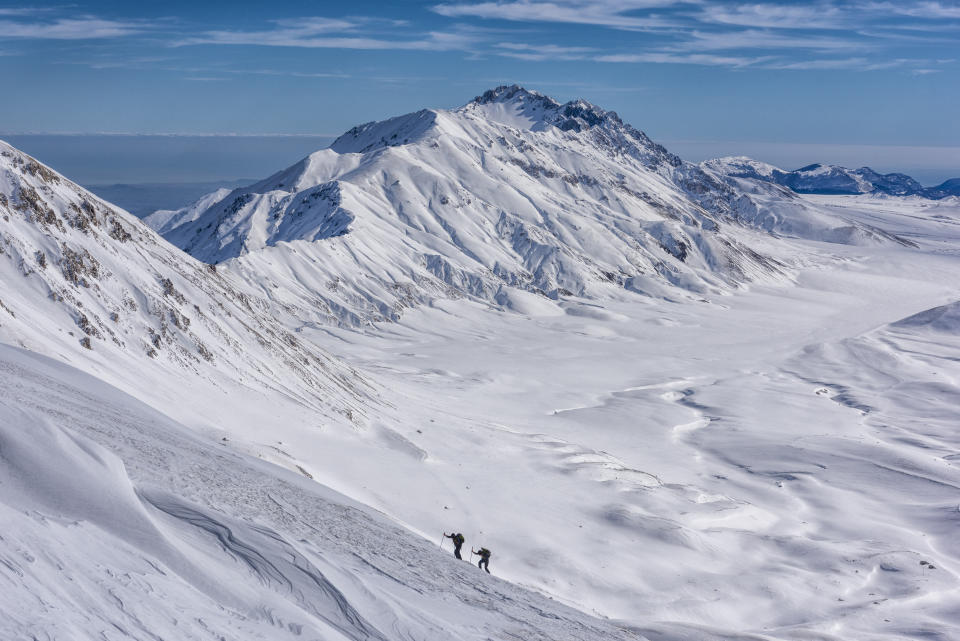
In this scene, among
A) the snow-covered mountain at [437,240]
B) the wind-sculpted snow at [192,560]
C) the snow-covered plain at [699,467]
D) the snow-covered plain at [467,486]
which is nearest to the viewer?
the wind-sculpted snow at [192,560]

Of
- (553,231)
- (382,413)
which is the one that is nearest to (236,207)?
(553,231)

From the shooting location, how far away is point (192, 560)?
47.9ft

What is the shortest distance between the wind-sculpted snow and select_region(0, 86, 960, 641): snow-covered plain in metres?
0.06

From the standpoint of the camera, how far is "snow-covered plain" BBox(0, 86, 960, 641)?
1465 centimetres

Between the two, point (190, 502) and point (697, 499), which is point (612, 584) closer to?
point (697, 499)

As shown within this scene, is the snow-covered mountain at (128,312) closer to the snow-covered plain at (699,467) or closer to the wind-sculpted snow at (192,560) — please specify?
the snow-covered plain at (699,467)

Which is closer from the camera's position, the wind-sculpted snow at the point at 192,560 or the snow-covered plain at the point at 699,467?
the wind-sculpted snow at the point at 192,560

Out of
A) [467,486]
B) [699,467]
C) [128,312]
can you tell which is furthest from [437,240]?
[128,312]

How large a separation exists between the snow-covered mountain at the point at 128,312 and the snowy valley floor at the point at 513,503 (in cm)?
403

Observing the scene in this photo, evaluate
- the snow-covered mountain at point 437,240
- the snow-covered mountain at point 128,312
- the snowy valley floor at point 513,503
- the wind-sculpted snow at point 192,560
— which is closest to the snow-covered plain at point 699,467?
the snowy valley floor at point 513,503

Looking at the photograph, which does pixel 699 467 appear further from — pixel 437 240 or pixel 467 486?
pixel 437 240

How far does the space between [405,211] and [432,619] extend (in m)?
148

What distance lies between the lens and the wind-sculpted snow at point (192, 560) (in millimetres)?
12242

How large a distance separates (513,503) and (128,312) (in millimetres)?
23394
